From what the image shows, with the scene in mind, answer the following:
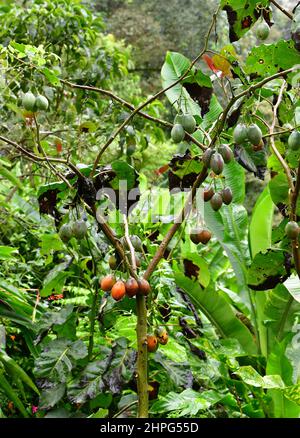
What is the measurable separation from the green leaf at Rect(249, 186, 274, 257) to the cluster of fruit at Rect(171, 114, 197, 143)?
1.57 m

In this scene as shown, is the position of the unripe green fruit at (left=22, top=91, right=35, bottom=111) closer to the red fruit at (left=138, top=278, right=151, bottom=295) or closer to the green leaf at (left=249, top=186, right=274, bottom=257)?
the red fruit at (left=138, top=278, right=151, bottom=295)

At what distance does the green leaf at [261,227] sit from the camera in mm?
2984

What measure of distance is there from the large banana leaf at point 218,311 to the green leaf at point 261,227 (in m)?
0.37

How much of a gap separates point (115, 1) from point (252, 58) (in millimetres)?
10005

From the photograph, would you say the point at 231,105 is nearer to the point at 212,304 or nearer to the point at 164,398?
the point at 164,398

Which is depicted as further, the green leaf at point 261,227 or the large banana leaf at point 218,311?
the green leaf at point 261,227

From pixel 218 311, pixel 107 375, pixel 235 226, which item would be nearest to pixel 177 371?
pixel 107 375

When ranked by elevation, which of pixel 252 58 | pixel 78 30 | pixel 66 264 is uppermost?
pixel 78 30

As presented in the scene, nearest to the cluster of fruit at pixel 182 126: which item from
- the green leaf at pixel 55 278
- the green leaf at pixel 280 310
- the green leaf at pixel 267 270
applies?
the green leaf at pixel 267 270

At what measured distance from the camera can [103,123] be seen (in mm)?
3254

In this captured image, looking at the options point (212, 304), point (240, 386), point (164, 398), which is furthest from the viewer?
point (212, 304)

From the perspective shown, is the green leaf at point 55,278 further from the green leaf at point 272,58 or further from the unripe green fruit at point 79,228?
the green leaf at point 272,58

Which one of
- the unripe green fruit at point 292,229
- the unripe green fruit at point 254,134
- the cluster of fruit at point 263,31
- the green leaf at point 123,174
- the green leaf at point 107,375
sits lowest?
the green leaf at point 107,375
